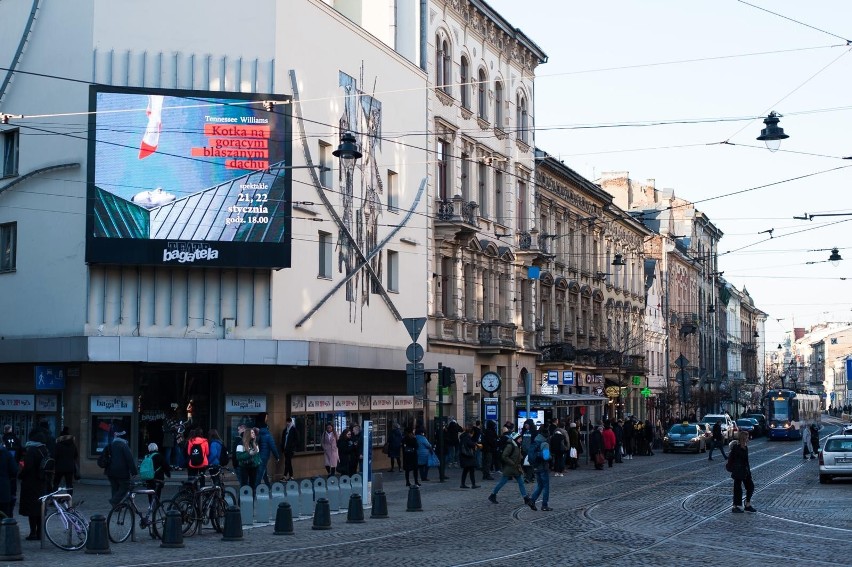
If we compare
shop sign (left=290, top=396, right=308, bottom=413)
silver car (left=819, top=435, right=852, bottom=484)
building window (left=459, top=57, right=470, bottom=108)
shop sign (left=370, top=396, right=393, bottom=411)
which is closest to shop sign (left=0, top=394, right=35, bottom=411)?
shop sign (left=290, top=396, right=308, bottom=413)

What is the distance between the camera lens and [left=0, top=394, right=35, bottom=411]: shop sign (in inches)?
1284

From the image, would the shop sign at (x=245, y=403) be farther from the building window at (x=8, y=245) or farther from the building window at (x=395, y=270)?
the building window at (x=395, y=270)

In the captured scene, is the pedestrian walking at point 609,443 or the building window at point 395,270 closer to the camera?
the building window at point 395,270

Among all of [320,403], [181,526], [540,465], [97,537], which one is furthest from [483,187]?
[97,537]

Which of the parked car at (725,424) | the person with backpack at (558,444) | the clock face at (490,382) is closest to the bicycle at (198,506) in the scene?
the clock face at (490,382)

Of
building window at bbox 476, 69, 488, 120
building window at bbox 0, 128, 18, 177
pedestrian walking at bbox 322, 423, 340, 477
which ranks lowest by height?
pedestrian walking at bbox 322, 423, 340, 477

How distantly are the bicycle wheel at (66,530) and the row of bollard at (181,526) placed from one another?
0.34m

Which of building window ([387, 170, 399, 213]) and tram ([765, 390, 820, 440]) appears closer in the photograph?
building window ([387, 170, 399, 213])

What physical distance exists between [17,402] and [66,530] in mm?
16339

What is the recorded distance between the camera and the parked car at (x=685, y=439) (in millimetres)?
56688

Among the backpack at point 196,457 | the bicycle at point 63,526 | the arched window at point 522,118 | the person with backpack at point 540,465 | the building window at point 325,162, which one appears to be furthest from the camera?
the arched window at point 522,118

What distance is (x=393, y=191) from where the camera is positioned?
40250mm

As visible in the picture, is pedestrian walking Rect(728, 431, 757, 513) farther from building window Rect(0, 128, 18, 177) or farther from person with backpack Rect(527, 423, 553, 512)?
building window Rect(0, 128, 18, 177)

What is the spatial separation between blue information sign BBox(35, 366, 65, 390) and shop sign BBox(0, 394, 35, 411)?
42.8 inches
